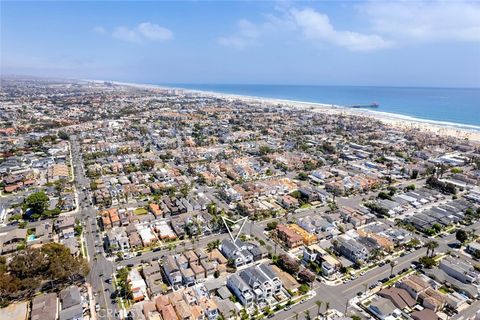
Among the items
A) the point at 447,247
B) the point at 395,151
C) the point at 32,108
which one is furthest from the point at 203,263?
the point at 32,108

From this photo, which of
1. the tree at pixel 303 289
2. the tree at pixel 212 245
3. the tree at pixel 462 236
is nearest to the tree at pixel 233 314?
the tree at pixel 303 289

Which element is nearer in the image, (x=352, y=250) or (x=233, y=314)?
(x=233, y=314)

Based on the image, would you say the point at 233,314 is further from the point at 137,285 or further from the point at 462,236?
the point at 462,236

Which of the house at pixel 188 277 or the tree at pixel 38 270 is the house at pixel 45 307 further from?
the house at pixel 188 277

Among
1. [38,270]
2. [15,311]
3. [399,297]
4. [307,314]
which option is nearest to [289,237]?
[307,314]

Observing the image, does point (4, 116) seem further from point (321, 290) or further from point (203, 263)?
point (321, 290)
